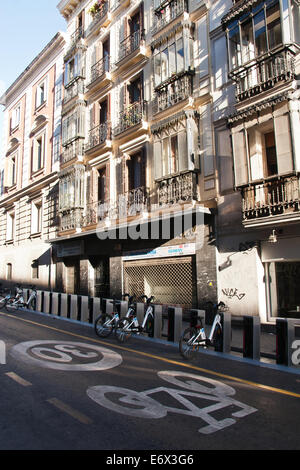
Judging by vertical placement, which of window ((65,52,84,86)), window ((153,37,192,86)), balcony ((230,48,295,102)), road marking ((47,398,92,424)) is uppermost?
window ((65,52,84,86))

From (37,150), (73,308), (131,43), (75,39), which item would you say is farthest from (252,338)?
(37,150)

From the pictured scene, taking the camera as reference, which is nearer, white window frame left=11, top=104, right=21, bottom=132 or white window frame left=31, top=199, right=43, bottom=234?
white window frame left=31, top=199, right=43, bottom=234

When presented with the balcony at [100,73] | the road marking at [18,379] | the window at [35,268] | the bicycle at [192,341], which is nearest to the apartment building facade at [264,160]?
the bicycle at [192,341]

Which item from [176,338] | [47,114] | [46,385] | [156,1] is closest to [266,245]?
[176,338]

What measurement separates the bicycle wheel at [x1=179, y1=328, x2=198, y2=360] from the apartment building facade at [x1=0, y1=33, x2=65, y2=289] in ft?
47.0

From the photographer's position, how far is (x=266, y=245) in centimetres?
1032

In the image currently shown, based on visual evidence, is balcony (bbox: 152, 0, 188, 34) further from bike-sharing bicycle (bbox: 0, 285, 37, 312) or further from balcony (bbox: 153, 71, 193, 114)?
bike-sharing bicycle (bbox: 0, 285, 37, 312)

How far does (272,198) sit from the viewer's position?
9.57 metres

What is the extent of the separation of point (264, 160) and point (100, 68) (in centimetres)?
1188

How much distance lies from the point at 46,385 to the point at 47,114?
2120 cm

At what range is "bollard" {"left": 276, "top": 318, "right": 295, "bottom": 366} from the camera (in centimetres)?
653

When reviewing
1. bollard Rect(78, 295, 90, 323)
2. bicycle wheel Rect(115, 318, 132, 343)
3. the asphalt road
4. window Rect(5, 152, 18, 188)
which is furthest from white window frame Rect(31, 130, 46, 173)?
the asphalt road

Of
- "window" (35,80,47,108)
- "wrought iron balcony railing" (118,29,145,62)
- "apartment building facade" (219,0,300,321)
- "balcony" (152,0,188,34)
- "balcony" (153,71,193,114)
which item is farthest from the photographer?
"window" (35,80,47,108)

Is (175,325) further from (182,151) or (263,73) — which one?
(263,73)
